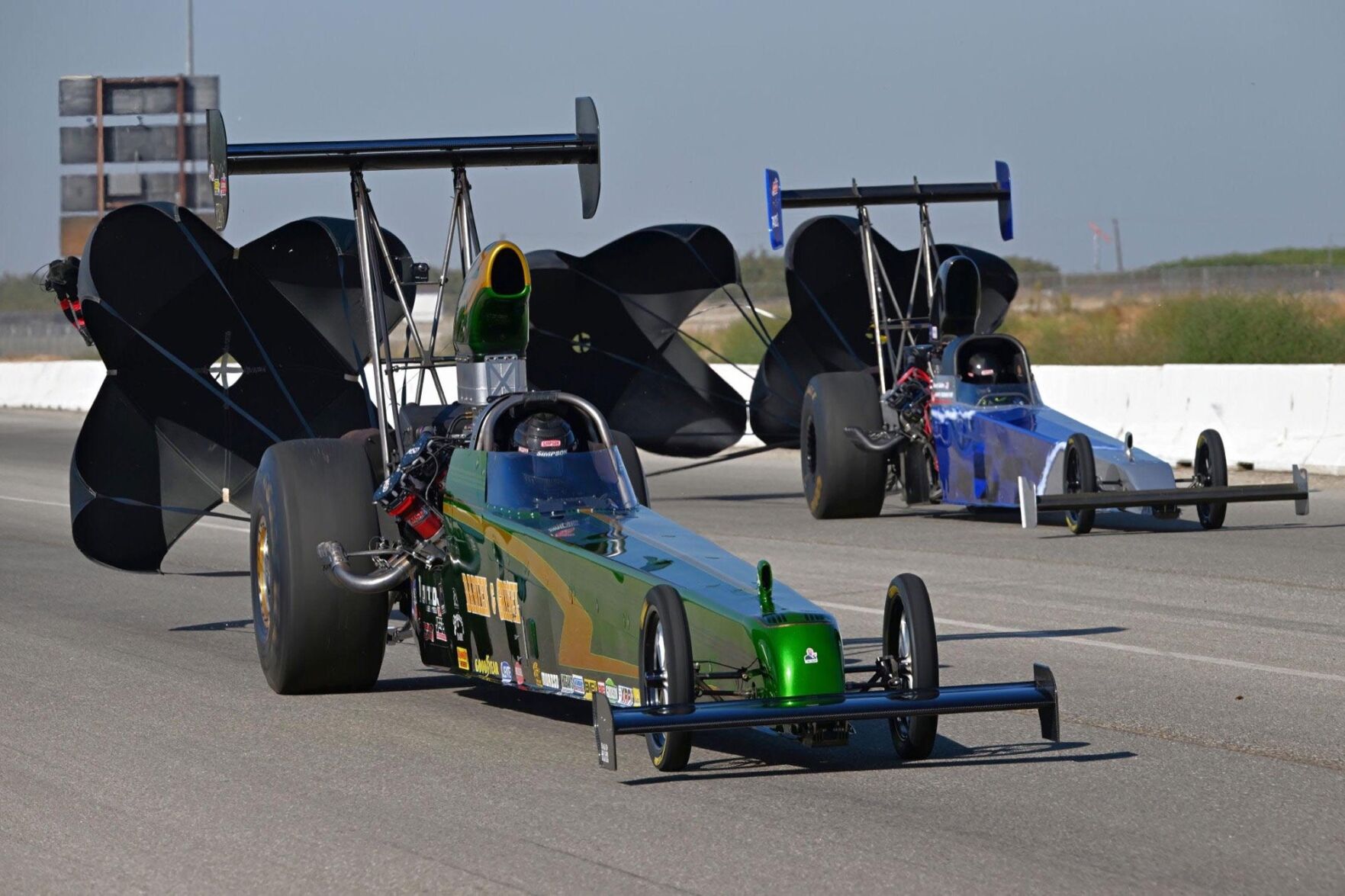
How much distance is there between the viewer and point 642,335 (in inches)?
760

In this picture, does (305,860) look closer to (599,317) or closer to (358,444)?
(358,444)

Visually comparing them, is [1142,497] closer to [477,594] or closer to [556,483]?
[556,483]

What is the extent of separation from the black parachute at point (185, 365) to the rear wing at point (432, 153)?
231cm

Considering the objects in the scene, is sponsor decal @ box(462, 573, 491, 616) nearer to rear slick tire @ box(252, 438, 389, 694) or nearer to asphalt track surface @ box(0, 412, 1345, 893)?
asphalt track surface @ box(0, 412, 1345, 893)

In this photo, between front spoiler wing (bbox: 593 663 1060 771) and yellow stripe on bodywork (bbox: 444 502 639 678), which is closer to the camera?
front spoiler wing (bbox: 593 663 1060 771)

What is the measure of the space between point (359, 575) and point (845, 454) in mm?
8805

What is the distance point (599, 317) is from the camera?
19141 millimetres

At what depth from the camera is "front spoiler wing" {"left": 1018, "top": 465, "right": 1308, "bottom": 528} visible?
13.4 metres

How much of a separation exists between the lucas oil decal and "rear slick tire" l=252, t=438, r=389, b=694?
74 centimetres

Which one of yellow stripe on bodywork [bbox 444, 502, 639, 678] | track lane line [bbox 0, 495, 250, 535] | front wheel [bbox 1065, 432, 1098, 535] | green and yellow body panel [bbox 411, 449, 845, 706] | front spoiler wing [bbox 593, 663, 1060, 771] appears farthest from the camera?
track lane line [bbox 0, 495, 250, 535]

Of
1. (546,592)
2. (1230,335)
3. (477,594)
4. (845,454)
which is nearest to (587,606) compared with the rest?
(546,592)

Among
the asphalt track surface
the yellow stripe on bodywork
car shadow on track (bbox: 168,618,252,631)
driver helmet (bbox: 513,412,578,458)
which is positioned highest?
driver helmet (bbox: 513,412,578,458)

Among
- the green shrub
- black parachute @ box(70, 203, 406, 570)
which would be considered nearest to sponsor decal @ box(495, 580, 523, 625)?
black parachute @ box(70, 203, 406, 570)

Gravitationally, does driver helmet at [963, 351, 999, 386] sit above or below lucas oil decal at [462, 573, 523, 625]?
above
